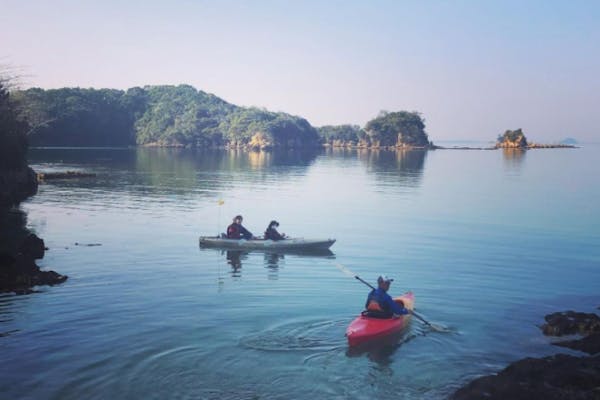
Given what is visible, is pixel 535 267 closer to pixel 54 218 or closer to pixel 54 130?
pixel 54 218

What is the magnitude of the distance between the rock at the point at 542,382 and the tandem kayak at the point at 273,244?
17.3m

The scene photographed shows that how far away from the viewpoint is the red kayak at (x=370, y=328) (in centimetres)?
1669

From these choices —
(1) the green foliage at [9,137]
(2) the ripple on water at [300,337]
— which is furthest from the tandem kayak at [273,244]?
(1) the green foliage at [9,137]

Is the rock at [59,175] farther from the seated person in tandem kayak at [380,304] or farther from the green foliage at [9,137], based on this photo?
the seated person in tandem kayak at [380,304]

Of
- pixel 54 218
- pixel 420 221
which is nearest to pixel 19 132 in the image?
pixel 54 218

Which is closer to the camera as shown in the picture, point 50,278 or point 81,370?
point 81,370

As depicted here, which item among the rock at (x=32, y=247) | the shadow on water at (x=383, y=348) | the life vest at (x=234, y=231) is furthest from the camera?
the life vest at (x=234, y=231)

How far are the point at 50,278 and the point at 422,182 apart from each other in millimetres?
61955

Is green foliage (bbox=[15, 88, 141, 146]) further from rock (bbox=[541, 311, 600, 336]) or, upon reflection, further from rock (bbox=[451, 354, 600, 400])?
rock (bbox=[451, 354, 600, 400])

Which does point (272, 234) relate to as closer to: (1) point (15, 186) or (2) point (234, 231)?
(2) point (234, 231)

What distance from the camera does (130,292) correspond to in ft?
71.8

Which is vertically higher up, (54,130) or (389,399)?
(54,130)

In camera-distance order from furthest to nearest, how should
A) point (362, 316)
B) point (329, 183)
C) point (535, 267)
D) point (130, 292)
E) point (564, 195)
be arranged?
point (329, 183)
point (564, 195)
point (535, 267)
point (130, 292)
point (362, 316)

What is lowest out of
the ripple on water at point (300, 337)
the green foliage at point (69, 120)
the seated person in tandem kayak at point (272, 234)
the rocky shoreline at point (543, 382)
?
the ripple on water at point (300, 337)
